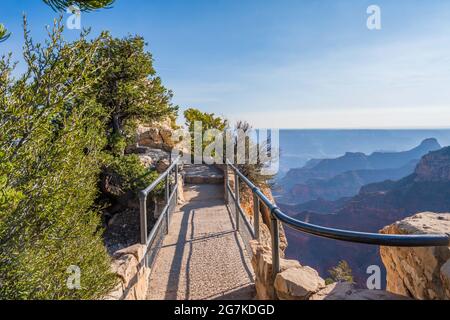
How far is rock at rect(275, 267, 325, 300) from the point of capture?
1.75 metres

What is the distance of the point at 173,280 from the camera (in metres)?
3.18

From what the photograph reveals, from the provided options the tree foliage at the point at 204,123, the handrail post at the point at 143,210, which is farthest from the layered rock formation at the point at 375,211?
the handrail post at the point at 143,210

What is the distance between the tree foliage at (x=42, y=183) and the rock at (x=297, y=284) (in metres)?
1.51

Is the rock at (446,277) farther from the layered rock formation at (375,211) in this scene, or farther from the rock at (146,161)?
the layered rock formation at (375,211)

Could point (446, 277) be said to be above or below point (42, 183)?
below

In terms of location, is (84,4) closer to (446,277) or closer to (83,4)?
(83,4)

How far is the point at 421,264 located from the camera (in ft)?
5.39

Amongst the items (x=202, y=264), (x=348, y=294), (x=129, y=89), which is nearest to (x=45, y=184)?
(x=202, y=264)

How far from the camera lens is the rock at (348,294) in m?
1.47

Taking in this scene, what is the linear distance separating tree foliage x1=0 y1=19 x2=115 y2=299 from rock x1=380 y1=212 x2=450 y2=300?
236 centimetres

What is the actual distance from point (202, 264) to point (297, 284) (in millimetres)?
2024

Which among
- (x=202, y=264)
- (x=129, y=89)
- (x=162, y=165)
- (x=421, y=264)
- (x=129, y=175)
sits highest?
(x=129, y=89)
